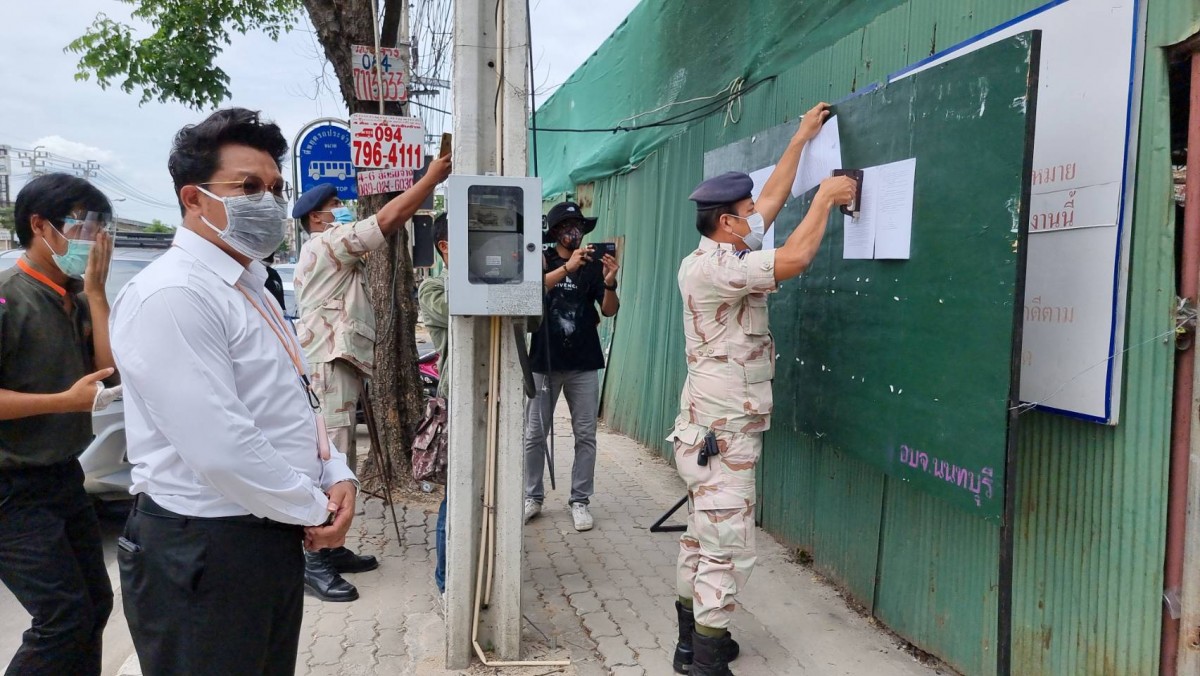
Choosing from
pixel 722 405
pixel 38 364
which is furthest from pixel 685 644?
pixel 38 364

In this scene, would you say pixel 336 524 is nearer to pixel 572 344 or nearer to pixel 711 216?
pixel 711 216

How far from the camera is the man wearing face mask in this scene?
4195 mm

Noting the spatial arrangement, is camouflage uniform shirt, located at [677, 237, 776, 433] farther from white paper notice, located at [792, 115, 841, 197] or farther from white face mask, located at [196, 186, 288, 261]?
white face mask, located at [196, 186, 288, 261]

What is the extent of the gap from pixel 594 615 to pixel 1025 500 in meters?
2.04

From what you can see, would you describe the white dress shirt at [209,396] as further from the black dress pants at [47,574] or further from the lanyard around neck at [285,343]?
the black dress pants at [47,574]

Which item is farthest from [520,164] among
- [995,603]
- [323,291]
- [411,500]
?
[411,500]

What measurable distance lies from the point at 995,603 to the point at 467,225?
2.45 metres

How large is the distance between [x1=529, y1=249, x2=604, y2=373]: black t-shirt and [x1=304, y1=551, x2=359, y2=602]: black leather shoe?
5.50ft

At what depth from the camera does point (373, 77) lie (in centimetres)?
590

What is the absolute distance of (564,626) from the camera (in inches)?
151

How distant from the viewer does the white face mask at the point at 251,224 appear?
193cm

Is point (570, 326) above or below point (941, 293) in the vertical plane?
below

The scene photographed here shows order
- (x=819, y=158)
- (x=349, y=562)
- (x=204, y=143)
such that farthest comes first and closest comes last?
(x=349, y=562) → (x=819, y=158) → (x=204, y=143)

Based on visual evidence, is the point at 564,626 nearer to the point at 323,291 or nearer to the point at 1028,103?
the point at 323,291
